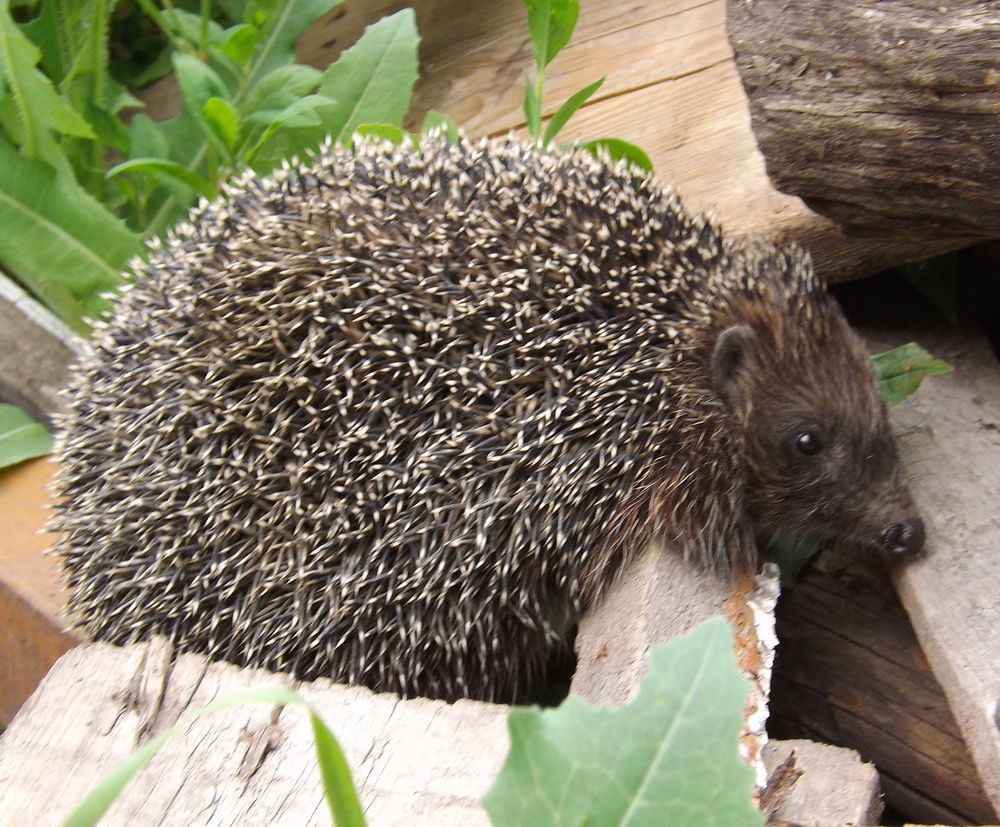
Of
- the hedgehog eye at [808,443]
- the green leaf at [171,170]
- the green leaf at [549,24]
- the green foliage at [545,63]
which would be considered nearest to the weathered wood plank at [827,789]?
the hedgehog eye at [808,443]

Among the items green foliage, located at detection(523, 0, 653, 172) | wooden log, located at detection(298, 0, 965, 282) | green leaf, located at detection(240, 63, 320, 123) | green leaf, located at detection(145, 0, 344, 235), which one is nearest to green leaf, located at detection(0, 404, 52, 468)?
green leaf, located at detection(145, 0, 344, 235)

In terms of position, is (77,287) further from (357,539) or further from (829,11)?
(829,11)

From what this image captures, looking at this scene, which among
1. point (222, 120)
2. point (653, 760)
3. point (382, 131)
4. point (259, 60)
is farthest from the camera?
point (259, 60)

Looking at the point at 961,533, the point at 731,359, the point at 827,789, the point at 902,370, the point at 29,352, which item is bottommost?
the point at 961,533

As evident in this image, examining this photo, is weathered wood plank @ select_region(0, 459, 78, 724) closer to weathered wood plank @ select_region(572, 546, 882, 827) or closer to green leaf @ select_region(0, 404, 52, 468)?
green leaf @ select_region(0, 404, 52, 468)

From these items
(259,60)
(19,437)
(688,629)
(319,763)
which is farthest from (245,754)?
(259,60)

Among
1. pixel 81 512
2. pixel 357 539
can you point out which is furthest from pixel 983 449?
pixel 81 512

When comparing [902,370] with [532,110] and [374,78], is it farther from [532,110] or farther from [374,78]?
[374,78]
